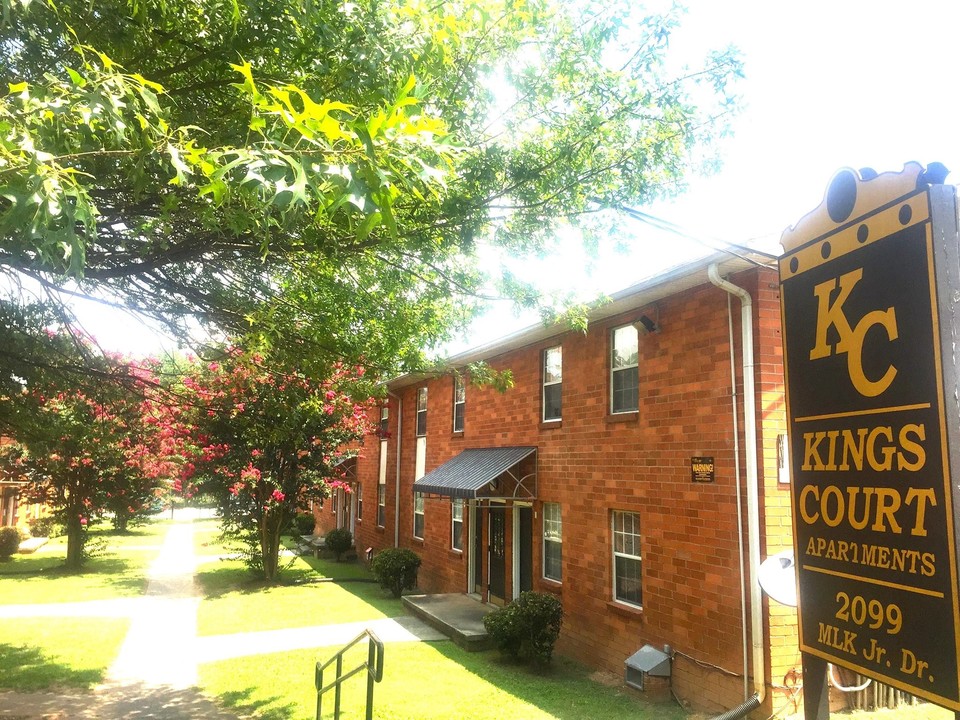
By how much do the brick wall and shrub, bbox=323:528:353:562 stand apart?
12.1 m

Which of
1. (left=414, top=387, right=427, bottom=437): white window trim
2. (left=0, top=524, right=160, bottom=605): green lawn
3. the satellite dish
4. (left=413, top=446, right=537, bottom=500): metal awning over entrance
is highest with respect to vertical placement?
(left=414, top=387, right=427, bottom=437): white window trim

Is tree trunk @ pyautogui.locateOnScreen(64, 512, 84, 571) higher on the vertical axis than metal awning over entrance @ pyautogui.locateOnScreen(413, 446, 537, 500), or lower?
lower

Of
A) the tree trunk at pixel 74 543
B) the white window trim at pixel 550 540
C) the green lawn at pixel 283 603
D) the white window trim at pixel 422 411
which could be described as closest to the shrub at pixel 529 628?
the white window trim at pixel 550 540

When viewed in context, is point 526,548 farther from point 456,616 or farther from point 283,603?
point 283,603

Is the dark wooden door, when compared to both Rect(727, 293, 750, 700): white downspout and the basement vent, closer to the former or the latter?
the basement vent

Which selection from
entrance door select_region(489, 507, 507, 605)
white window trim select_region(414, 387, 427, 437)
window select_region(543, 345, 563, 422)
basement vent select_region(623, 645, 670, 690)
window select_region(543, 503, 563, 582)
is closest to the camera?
basement vent select_region(623, 645, 670, 690)

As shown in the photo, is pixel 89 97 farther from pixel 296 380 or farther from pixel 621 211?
pixel 296 380

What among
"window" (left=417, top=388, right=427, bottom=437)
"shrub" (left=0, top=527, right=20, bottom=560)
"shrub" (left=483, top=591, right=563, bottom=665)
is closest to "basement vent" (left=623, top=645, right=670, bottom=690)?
"shrub" (left=483, top=591, right=563, bottom=665)

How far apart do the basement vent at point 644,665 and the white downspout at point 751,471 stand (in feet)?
4.47

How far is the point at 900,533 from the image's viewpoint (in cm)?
222

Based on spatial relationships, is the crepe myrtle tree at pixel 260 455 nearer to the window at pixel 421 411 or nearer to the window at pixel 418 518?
the window at pixel 421 411

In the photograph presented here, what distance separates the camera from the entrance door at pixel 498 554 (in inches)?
547

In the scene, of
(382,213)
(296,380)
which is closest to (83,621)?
(296,380)

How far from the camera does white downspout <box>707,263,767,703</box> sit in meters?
7.76
